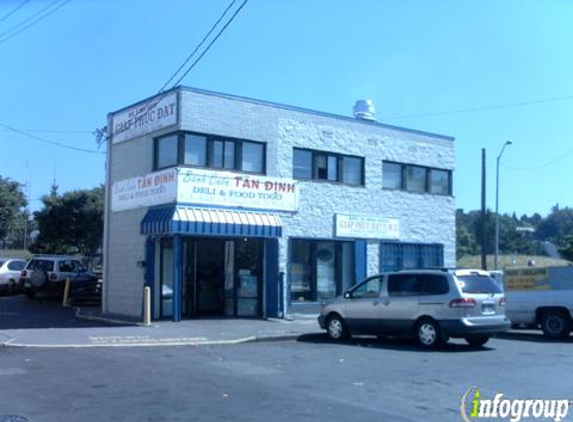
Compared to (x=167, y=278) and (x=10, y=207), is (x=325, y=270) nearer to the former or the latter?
(x=167, y=278)

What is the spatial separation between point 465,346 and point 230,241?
826cm

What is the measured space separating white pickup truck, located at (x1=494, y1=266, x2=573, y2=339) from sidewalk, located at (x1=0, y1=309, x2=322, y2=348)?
5634 mm

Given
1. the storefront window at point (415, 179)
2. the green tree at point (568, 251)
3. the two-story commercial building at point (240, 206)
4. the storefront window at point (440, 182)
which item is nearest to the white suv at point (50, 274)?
the two-story commercial building at point (240, 206)

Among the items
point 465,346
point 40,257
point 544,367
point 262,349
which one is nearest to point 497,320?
point 465,346

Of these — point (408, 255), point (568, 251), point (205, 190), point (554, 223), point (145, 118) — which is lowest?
point (408, 255)

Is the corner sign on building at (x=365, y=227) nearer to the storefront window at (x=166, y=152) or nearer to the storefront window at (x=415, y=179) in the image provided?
the storefront window at (x=415, y=179)

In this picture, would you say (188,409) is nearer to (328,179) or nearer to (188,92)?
(188,92)

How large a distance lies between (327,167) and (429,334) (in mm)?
9038

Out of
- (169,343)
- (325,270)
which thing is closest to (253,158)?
(325,270)

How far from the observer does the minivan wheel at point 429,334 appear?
1558 cm

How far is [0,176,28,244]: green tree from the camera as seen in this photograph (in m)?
38.2

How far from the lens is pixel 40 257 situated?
29094 mm

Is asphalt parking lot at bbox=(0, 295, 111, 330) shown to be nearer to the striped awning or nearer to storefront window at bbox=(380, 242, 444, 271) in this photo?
the striped awning

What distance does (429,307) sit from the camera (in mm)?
15750
